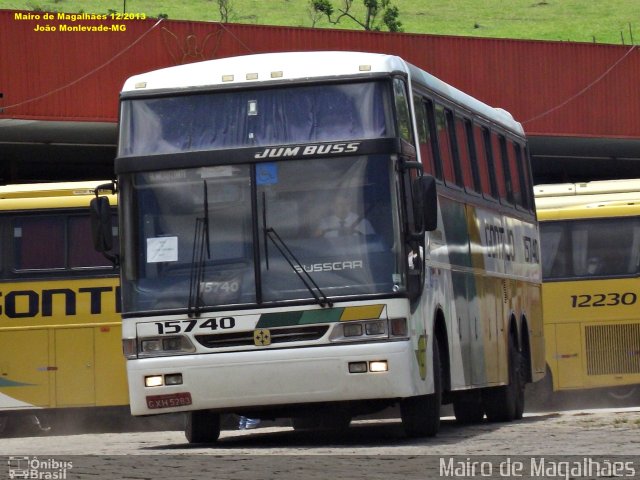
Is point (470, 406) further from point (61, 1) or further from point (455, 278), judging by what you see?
point (61, 1)

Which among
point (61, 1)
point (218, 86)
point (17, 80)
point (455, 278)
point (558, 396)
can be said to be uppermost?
point (61, 1)

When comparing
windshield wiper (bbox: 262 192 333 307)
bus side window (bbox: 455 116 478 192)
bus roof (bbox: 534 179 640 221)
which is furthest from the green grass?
windshield wiper (bbox: 262 192 333 307)

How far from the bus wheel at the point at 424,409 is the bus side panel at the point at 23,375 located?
788 centimetres

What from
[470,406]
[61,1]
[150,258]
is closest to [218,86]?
[150,258]

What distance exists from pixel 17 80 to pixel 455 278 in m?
16.2

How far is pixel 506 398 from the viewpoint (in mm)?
18500

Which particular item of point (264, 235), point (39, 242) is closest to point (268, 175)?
point (264, 235)

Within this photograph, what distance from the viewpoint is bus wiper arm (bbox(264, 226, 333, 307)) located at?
513 inches

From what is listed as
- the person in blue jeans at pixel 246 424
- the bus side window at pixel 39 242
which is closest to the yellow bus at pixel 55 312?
the bus side window at pixel 39 242

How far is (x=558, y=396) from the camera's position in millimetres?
25469

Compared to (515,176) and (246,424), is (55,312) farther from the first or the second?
(515,176)

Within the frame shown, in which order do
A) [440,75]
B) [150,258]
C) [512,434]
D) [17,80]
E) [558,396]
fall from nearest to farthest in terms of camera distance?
[150,258] → [512,434] → [558,396] → [17,80] → [440,75]

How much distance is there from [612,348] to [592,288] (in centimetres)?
98

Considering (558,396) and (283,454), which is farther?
(558,396)
